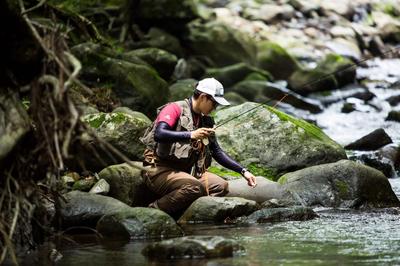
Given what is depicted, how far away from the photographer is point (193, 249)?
5273 millimetres

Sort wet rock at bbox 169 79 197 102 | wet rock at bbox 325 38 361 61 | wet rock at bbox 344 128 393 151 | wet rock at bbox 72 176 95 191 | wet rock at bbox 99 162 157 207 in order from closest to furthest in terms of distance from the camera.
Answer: wet rock at bbox 99 162 157 207 < wet rock at bbox 72 176 95 191 < wet rock at bbox 344 128 393 151 < wet rock at bbox 169 79 197 102 < wet rock at bbox 325 38 361 61

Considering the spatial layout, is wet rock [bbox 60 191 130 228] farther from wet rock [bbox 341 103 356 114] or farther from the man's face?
wet rock [bbox 341 103 356 114]

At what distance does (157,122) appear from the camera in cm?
740

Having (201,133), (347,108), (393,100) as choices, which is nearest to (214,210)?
(201,133)

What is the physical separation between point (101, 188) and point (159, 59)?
773 centimetres

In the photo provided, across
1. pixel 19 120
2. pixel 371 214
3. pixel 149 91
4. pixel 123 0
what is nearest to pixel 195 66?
pixel 123 0

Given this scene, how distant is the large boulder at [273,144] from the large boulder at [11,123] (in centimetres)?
579

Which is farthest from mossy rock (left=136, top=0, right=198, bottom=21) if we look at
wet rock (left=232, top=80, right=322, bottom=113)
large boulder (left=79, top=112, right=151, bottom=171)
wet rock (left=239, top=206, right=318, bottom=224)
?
wet rock (left=239, top=206, right=318, bottom=224)

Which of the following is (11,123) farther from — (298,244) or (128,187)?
(128,187)

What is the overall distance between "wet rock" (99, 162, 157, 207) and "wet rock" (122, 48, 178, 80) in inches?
282

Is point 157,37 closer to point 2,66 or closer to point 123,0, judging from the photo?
point 123,0

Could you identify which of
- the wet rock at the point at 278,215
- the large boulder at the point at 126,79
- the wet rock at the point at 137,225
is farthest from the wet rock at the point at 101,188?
the large boulder at the point at 126,79

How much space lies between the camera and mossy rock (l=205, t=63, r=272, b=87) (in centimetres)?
1981

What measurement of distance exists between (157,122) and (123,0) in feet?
39.7
